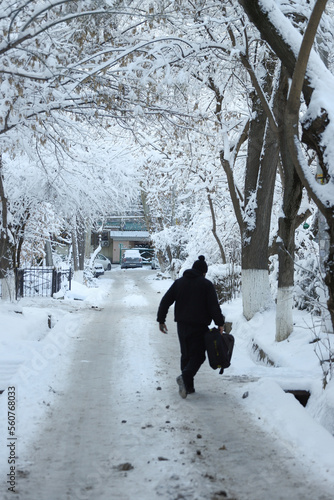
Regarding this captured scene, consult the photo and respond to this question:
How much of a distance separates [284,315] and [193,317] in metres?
3.38

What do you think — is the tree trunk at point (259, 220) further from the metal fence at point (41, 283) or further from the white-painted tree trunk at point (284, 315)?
the metal fence at point (41, 283)

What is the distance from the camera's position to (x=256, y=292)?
43.3 feet

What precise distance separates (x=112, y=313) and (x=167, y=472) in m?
14.6

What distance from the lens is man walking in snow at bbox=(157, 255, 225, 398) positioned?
7652 mm

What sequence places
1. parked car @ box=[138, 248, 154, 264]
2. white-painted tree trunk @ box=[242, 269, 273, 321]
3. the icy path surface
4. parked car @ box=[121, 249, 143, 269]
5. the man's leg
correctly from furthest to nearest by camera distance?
parked car @ box=[138, 248, 154, 264], parked car @ box=[121, 249, 143, 269], white-painted tree trunk @ box=[242, 269, 273, 321], the man's leg, the icy path surface

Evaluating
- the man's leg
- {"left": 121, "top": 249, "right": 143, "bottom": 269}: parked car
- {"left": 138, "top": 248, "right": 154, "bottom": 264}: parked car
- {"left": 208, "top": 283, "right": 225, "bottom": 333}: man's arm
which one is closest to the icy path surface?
the man's leg

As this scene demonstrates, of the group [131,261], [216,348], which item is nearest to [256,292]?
[216,348]

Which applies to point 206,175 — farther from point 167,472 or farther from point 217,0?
point 167,472

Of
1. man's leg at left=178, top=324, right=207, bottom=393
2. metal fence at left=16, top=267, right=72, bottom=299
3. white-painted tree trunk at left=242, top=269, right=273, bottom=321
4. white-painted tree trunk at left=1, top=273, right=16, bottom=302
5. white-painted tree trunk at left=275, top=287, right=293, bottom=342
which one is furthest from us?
metal fence at left=16, top=267, right=72, bottom=299

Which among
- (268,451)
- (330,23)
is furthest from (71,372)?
(330,23)

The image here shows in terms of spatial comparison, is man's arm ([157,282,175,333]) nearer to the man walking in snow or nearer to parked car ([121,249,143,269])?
the man walking in snow

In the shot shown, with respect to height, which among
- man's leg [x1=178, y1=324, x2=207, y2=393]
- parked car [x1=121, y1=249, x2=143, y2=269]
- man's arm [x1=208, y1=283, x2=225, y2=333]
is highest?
man's arm [x1=208, y1=283, x2=225, y2=333]

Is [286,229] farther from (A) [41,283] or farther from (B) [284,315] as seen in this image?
(A) [41,283]

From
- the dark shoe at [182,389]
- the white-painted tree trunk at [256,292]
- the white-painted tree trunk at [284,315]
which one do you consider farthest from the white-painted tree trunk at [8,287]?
the dark shoe at [182,389]
